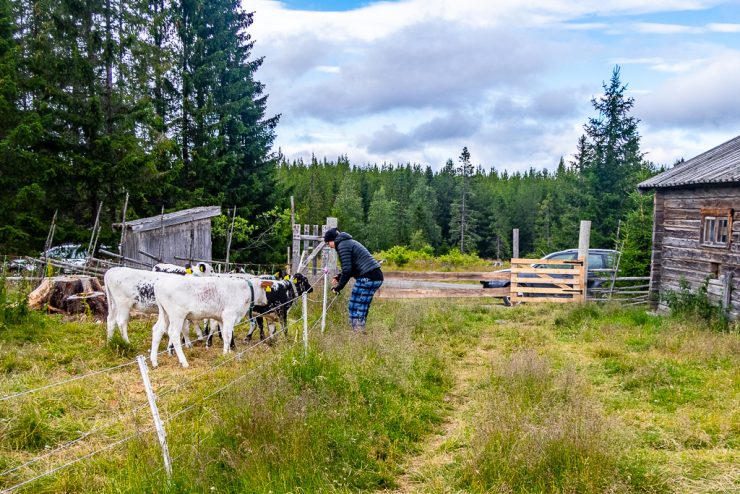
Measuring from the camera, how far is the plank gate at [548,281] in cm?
1600

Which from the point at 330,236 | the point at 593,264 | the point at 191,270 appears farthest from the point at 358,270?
the point at 593,264

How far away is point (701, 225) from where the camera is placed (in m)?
13.6

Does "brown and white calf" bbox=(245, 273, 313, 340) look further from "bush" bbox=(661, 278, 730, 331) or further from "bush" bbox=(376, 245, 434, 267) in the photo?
"bush" bbox=(376, 245, 434, 267)

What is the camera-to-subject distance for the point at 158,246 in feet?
53.9

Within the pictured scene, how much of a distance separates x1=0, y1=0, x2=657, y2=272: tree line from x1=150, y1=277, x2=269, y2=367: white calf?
34.1 ft

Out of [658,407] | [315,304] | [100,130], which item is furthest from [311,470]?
[100,130]

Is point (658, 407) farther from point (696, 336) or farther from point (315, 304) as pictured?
point (315, 304)

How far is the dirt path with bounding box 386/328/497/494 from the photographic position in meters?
4.90

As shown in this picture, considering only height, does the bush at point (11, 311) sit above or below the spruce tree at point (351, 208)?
below

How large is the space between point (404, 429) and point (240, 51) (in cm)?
2450

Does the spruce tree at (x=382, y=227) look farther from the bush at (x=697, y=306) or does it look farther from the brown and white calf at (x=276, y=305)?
the brown and white calf at (x=276, y=305)

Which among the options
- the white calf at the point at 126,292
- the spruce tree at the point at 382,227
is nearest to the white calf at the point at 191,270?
the white calf at the point at 126,292

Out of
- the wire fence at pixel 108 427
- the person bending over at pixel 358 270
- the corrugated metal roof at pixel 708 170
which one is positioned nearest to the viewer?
the wire fence at pixel 108 427

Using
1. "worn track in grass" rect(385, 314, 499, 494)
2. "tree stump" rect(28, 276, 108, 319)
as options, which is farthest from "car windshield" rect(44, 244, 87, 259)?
"worn track in grass" rect(385, 314, 499, 494)
